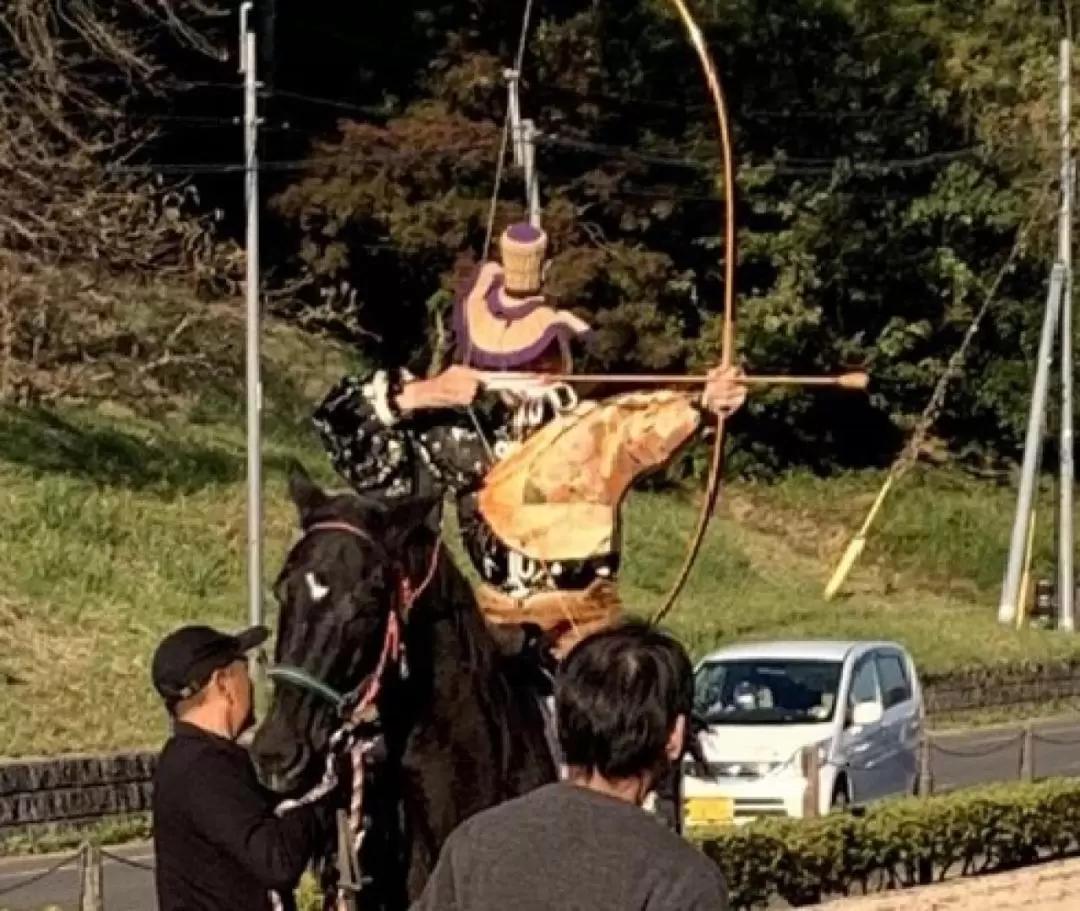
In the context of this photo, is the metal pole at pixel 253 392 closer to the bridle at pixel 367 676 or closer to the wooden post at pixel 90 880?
the wooden post at pixel 90 880

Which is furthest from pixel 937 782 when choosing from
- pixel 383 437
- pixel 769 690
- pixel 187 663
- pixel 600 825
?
pixel 600 825

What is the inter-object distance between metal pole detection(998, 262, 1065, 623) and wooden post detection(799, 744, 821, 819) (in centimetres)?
2213

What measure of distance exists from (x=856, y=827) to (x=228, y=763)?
34.4ft

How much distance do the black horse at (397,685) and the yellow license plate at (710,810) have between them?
11.2 metres

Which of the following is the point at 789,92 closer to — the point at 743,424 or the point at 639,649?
the point at 743,424

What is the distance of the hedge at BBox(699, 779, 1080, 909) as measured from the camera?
1585 cm

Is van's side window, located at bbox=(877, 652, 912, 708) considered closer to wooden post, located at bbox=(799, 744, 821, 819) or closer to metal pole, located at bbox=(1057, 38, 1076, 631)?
wooden post, located at bbox=(799, 744, 821, 819)

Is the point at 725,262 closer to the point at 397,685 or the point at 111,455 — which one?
the point at 397,685

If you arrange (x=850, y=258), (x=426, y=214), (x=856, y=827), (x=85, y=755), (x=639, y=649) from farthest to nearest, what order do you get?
(x=850, y=258), (x=426, y=214), (x=85, y=755), (x=856, y=827), (x=639, y=649)

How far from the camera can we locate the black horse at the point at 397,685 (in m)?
7.12

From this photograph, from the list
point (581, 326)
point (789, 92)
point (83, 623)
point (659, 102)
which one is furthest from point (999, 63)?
point (581, 326)

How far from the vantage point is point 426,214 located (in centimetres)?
4484

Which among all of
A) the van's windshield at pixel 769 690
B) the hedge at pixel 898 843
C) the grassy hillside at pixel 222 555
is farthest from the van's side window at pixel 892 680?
the grassy hillside at pixel 222 555

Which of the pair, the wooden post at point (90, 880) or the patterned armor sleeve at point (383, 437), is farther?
the wooden post at point (90, 880)
